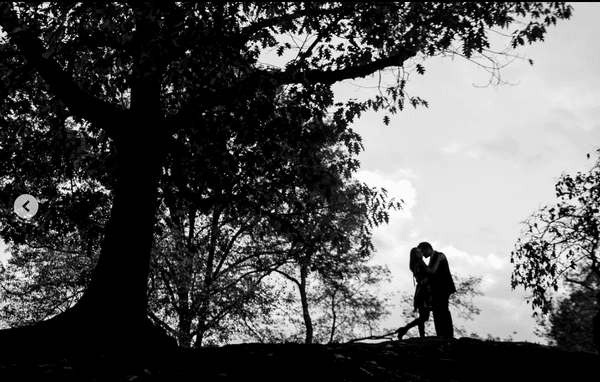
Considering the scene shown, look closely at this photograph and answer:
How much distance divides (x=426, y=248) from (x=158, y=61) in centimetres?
691

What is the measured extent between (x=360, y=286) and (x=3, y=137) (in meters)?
23.9

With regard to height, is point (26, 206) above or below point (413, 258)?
above

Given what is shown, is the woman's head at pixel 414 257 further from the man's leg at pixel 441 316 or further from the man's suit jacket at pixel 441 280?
the man's leg at pixel 441 316

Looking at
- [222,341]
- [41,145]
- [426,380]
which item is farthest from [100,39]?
[222,341]

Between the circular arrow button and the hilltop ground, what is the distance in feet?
22.0

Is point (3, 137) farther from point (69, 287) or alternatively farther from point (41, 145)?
point (69, 287)

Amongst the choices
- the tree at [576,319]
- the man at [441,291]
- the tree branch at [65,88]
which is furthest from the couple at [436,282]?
the tree at [576,319]

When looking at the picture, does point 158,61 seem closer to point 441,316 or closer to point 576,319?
point 441,316

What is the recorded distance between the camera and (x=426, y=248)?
12078mm

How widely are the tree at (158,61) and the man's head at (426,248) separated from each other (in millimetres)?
3046

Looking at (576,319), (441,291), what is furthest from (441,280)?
(576,319)

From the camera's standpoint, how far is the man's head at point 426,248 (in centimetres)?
1205

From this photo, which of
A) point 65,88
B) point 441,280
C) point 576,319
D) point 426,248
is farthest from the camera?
point 576,319

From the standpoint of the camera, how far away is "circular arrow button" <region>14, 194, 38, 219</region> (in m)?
13.8
